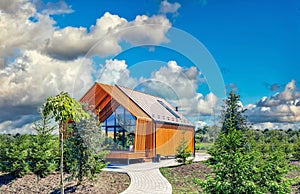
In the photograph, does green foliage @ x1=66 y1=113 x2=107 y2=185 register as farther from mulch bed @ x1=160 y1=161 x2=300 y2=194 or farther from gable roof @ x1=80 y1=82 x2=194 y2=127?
gable roof @ x1=80 y1=82 x2=194 y2=127

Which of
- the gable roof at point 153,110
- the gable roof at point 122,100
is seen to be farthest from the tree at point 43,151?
the gable roof at point 153,110

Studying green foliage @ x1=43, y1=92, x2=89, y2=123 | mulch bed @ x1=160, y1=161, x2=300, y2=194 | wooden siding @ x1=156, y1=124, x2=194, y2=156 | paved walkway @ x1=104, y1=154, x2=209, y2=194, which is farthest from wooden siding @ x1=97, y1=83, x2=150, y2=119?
green foliage @ x1=43, y1=92, x2=89, y2=123

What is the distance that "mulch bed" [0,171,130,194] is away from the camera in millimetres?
11555

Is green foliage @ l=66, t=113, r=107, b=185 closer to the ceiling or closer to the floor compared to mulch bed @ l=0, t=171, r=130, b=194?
closer to the ceiling

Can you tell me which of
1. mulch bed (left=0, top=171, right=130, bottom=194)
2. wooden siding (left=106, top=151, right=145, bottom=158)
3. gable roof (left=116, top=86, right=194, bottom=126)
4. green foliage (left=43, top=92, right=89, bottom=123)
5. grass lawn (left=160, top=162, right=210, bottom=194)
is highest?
gable roof (left=116, top=86, right=194, bottom=126)

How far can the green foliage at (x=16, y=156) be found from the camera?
47.8ft

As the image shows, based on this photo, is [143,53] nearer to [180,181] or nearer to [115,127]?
[115,127]

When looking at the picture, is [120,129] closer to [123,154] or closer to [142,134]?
[142,134]

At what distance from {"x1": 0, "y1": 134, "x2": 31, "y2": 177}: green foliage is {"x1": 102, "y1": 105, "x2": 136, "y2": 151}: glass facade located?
6434 mm

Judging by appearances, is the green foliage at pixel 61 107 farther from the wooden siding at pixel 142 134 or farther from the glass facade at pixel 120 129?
the glass facade at pixel 120 129

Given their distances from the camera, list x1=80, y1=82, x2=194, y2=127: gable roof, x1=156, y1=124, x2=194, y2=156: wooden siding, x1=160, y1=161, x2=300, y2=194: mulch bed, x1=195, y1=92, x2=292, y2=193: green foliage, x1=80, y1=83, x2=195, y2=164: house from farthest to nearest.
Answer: x1=156, y1=124, x2=194, y2=156: wooden siding
x1=80, y1=82, x2=194, y2=127: gable roof
x1=80, y1=83, x2=195, y2=164: house
x1=160, y1=161, x2=300, y2=194: mulch bed
x1=195, y1=92, x2=292, y2=193: green foliage

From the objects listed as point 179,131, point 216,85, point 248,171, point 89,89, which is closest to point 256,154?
point 248,171

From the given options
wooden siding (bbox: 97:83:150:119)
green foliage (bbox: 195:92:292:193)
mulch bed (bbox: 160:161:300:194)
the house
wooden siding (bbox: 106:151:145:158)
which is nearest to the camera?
green foliage (bbox: 195:92:292:193)

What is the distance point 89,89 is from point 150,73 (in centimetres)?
544
